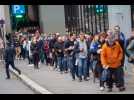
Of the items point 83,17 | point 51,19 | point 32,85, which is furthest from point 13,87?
point 51,19

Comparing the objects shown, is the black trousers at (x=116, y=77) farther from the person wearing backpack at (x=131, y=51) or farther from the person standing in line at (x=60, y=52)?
the person standing in line at (x=60, y=52)

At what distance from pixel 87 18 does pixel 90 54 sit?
12.7 meters

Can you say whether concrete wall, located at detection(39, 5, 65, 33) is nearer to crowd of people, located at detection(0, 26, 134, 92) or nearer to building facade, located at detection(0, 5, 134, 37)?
building facade, located at detection(0, 5, 134, 37)

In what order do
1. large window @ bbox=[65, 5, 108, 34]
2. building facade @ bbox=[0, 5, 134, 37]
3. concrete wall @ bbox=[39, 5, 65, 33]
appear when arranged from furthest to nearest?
concrete wall @ bbox=[39, 5, 65, 33] < large window @ bbox=[65, 5, 108, 34] < building facade @ bbox=[0, 5, 134, 37]

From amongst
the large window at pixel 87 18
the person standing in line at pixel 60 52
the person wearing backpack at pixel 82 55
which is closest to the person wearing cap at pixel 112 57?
the person wearing backpack at pixel 82 55

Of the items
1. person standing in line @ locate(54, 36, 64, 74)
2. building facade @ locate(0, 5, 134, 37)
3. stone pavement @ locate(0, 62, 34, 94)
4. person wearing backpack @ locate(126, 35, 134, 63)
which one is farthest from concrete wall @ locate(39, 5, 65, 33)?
person wearing backpack @ locate(126, 35, 134, 63)

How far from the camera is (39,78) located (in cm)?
2414

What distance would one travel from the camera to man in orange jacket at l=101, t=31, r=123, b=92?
17.1 m

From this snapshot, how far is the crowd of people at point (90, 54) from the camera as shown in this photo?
677 inches

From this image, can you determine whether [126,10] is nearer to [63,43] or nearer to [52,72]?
[63,43]

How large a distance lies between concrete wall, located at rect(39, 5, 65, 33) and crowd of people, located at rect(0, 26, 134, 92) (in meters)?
16.1

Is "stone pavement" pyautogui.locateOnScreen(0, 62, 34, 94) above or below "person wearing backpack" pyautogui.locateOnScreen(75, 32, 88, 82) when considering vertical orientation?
below

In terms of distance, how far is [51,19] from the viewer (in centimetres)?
5188

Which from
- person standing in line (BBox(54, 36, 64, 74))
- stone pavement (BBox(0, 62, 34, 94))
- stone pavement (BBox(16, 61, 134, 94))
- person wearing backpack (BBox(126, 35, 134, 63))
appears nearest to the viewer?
person wearing backpack (BBox(126, 35, 134, 63))
